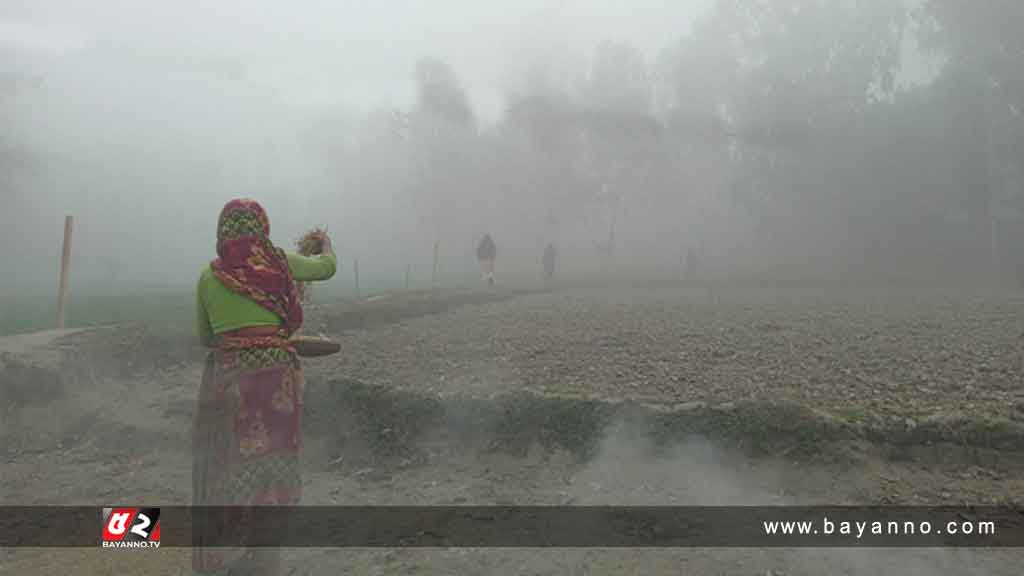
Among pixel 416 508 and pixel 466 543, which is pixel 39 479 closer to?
pixel 416 508

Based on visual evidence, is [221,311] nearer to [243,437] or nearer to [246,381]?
[246,381]

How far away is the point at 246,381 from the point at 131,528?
252cm

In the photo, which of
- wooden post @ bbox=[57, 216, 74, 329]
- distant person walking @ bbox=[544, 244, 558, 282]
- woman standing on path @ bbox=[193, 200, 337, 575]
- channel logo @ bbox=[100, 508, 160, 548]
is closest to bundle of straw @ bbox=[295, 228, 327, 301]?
woman standing on path @ bbox=[193, 200, 337, 575]

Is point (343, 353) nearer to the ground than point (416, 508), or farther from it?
farther from it

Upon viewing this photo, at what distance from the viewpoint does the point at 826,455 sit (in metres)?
5.61

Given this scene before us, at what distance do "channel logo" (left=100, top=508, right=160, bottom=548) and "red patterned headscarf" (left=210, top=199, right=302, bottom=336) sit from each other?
258 cm

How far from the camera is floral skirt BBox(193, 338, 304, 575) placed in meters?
4.21

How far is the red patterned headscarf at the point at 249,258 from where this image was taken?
162 inches

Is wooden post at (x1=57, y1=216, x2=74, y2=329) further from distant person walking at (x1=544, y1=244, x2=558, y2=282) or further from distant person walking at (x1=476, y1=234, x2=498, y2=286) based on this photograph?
distant person walking at (x1=544, y1=244, x2=558, y2=282)

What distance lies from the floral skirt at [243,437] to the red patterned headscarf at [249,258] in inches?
12.3

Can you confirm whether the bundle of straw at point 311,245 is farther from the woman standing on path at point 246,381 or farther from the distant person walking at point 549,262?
the distant person walking at point 549,262

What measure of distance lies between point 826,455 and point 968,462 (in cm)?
108

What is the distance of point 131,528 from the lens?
5629 mm

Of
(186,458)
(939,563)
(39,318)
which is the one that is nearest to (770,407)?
(939,563)
